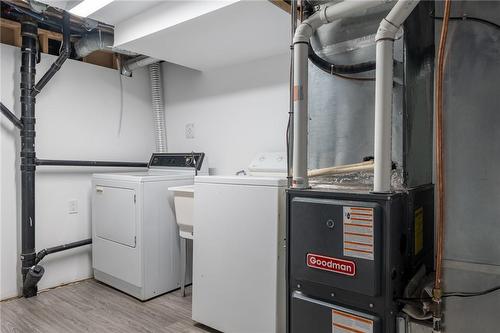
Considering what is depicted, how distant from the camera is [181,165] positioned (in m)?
3.21

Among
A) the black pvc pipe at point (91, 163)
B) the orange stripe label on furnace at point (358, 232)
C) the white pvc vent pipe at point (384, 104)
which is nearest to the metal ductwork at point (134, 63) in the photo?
the black pvc pipe at point (91, 163)

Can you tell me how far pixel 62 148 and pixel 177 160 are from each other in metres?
1.10

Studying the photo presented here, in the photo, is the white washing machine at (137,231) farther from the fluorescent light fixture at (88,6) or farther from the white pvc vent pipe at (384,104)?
the white pvc vent pipe at (384,104)

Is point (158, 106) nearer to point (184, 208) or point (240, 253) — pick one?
point (184, 208)

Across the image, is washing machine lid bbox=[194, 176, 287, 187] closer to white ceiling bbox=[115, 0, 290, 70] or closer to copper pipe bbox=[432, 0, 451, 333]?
copper pipe bbox=[432, 0, 451, 333]

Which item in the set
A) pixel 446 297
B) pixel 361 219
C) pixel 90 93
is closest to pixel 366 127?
pixel 361 219

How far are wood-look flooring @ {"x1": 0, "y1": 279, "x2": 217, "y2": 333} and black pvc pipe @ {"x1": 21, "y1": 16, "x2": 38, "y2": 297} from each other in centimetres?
27

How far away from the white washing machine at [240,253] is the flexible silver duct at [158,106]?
5.16 feet

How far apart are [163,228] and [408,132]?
2.21 m

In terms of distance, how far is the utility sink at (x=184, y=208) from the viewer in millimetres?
2547

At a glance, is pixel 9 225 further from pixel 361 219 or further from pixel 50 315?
pixel 361 219

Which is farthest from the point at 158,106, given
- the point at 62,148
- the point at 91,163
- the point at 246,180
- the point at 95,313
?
the point at 95,313

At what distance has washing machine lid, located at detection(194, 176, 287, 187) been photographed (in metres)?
1.90

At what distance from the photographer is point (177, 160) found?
327 cm
